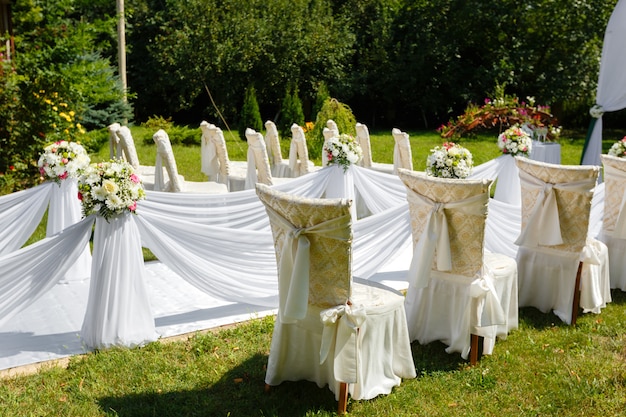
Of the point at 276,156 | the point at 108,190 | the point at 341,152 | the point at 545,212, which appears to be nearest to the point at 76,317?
the point at 108,190

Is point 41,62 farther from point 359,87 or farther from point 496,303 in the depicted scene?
point 359,87

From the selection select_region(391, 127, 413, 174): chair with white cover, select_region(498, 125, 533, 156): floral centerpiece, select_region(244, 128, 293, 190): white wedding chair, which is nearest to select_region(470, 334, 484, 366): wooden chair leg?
select_region(244, 128, 293, 190): white wedding chair

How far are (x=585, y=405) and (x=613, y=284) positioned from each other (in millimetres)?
2526

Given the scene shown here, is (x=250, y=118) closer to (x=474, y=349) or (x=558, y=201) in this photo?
(x=558, y=201)

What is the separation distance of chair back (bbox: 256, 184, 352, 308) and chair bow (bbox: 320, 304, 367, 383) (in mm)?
89

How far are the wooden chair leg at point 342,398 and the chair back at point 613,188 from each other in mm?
3389

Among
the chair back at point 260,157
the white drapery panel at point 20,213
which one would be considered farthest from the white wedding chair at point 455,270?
the chair back at point 260,157

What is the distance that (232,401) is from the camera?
148 inches

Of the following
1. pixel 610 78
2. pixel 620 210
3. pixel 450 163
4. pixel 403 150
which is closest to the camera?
pixel 450 163

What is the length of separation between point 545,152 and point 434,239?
289 inches

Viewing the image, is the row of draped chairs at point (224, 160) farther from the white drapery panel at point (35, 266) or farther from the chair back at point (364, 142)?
the white drapery panel at point (35, 266)

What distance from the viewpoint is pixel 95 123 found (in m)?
14.9

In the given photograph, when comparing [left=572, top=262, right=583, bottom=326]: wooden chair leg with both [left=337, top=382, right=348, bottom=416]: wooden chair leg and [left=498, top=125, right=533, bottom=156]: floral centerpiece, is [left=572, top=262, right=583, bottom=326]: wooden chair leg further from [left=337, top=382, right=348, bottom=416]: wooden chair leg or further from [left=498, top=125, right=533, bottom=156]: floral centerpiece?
[left=498, top=125, right=533, bottom=156]: floral centerpiece

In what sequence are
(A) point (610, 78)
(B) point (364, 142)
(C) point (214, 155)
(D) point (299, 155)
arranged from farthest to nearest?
1. (A) point (610, 78)
2. (B) point (364, 142)
3. (D) point (299, 155)
4. (C) point (214, 155)
